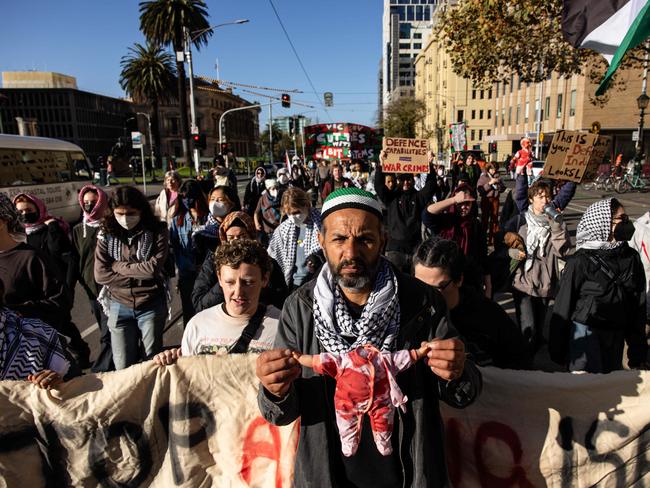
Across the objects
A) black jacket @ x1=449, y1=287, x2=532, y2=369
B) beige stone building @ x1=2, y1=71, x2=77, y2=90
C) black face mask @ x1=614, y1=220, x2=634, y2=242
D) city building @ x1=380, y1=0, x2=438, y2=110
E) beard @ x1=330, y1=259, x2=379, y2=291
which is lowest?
black jacket @ x1=449, y1=287, x2=532, y2=369

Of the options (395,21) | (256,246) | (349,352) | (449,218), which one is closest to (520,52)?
(449,218)

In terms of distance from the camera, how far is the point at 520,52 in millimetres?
9594

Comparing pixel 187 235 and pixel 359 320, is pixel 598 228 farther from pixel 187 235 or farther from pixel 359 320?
pixel 187 235

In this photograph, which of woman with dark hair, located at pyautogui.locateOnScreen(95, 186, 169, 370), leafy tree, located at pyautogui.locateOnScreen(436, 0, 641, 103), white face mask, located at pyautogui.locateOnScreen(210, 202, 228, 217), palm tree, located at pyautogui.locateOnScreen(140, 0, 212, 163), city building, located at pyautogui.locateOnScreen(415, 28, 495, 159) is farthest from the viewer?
city building, located at pyautogui.locateOnScreen(415, 28, 495, 159)

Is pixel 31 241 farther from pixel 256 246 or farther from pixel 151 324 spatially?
pixel 256 246

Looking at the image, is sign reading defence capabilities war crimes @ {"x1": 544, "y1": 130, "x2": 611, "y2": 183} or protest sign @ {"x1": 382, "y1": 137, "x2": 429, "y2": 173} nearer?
sign reading defence capabilities war crimes @ {"x1": 544, "y1": 130, "x2": 611, "y2": 183}

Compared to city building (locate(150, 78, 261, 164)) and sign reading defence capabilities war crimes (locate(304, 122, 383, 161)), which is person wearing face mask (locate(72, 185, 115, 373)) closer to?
sign reading defence capabilities war crimes (locate(304, 122, 383, 161))

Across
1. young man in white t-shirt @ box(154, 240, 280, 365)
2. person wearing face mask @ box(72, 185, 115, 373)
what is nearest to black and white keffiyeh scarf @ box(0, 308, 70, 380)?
young man in white t-shirt @ box(154, 240, 280, 365)

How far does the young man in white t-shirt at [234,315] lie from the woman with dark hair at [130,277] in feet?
3.71

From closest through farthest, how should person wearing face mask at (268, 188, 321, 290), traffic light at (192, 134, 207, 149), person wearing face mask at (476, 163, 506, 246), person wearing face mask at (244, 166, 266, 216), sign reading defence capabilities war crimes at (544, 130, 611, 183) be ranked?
person wearing face mask at (268, 188, 321, 290), sign reading defence capabilities war crimes at (544, 130, 611, 183), person wearing face mask at (476, 163, 506, 246), person wearing face mask at (244, 166, 266, 216), traffic light at (192, 134, 207, 149)

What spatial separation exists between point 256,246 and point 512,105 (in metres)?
68.4

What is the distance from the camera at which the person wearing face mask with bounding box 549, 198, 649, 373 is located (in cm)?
315

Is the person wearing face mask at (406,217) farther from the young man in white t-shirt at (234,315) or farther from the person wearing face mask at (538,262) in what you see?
the young man in white t-shirt at (234,315)

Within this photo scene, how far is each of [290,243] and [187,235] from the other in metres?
1.48
